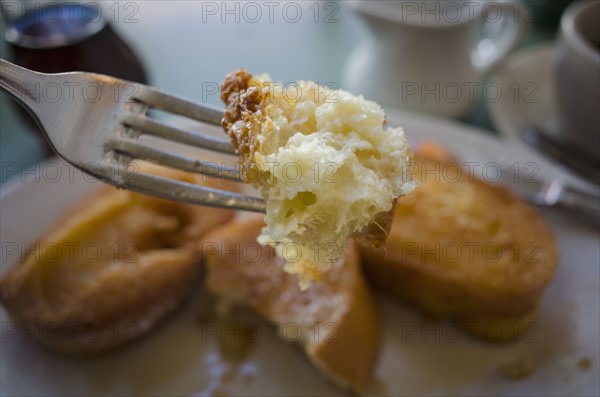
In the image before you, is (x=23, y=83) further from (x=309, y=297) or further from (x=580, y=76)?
(x=580, y=76)

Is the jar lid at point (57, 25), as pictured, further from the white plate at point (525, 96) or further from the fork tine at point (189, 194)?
the white plate at point (525, 96)

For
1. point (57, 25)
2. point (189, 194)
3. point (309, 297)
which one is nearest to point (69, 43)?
point (57, 25)

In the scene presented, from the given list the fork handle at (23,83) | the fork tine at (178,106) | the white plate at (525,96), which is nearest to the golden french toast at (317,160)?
the fork tine at (178,106)

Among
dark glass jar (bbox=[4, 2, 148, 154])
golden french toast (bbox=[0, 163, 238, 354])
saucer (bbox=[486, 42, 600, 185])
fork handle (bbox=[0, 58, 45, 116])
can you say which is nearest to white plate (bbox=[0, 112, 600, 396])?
golden french toast (bbox=[0, 163, 238, 354])

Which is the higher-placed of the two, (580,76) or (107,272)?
(580,76)

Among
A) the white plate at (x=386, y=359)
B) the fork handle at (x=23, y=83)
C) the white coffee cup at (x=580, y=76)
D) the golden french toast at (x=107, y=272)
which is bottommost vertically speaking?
the white plate at (x=386, y=359)

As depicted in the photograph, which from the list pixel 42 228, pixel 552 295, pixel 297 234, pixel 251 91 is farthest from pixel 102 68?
pixel 552 295
